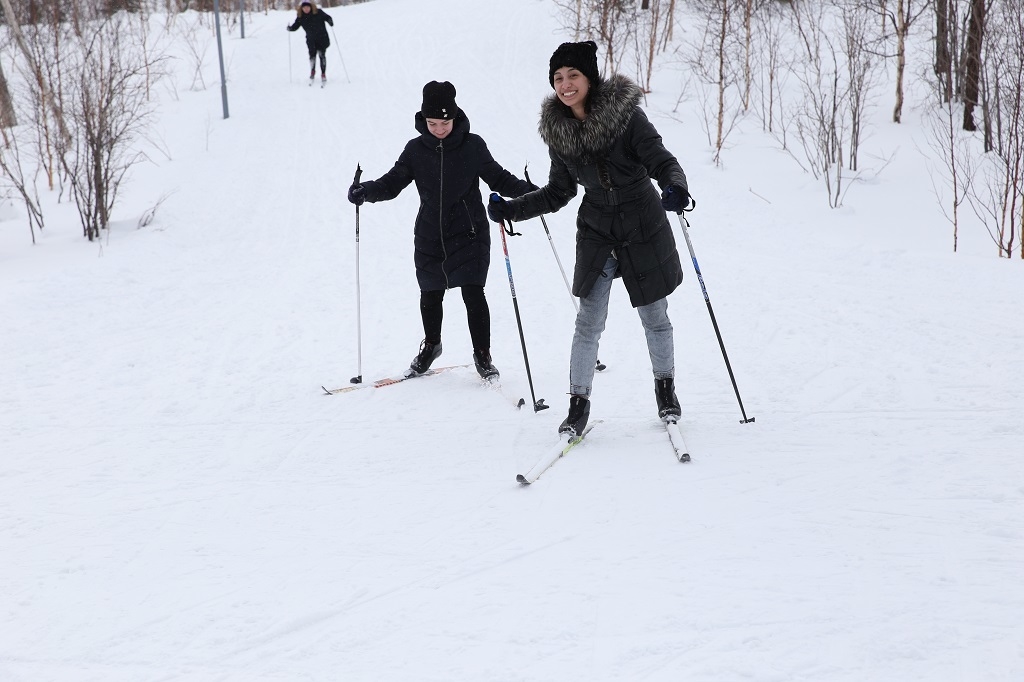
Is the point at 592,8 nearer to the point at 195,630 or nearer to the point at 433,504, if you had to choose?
the point at 433,504

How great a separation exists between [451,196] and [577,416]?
1.55 metres

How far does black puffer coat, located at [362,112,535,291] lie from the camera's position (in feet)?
14.8

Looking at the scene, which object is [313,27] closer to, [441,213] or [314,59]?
[314,59]

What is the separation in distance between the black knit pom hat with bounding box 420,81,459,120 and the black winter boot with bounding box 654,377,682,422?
1823 millimetres

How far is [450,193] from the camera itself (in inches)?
180

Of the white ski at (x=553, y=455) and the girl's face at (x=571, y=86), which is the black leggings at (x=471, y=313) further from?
the girl's face at (x=571, y=86)

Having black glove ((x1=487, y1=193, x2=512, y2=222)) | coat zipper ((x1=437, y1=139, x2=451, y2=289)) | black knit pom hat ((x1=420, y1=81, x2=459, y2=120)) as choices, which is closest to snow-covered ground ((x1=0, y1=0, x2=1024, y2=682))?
coat zipper ((x1=437, y1=139, x2=451, y2=289))

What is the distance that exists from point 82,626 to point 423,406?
230cm

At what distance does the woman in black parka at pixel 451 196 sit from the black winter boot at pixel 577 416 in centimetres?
104

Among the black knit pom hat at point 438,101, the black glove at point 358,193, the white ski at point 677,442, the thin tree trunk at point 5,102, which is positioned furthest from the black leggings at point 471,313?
the thin tree trunk at point 5,102

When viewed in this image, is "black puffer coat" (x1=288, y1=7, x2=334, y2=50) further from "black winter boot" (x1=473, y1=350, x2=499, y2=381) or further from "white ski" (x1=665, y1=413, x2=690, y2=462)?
"white ski" (x1=665, y1=413, x2=690, y2=462)

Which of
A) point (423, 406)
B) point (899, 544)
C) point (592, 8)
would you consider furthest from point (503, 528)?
point (592, 8)

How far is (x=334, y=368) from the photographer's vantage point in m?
5.36

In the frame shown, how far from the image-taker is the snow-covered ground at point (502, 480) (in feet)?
7.48
